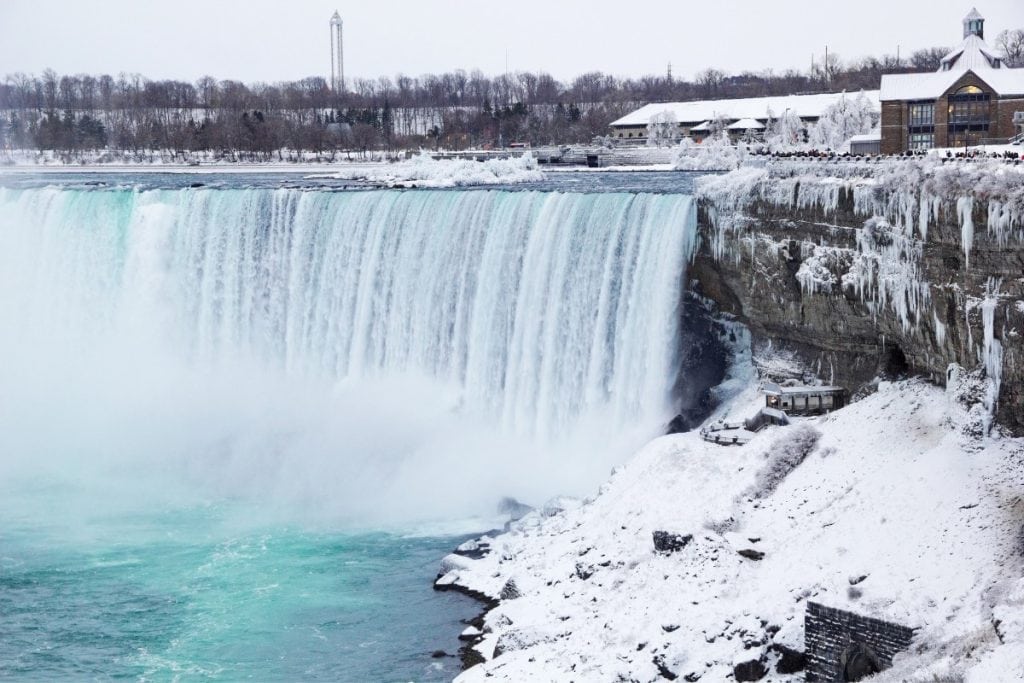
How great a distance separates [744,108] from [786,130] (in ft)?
25.7

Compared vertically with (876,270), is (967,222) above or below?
above

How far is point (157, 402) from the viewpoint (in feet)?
139

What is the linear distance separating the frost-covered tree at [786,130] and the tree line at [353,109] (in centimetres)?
1281

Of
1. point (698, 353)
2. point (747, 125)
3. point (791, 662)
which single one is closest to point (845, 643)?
point (791, 662)

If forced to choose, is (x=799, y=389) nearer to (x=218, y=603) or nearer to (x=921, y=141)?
(x=218, y=603)

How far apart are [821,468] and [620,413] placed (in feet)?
32.7

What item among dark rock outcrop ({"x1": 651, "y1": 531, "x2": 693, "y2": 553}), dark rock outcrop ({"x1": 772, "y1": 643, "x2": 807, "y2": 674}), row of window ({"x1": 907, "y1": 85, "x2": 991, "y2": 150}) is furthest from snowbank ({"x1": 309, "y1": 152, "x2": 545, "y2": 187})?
dark rock outcrop ({"x1": 772, "y1": 643, "x2": 807, "y2": 674})

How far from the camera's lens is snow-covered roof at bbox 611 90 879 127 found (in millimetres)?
84950

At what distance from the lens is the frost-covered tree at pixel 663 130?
88.4 m

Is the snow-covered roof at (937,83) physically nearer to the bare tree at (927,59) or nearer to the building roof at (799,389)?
the building roof at (799,389)

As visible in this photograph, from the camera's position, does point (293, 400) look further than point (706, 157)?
No

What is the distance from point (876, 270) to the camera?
1124 inches

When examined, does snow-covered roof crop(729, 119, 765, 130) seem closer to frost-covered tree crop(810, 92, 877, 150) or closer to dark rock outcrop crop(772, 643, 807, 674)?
frost-covered tree crop(810, 92, 877, 150)

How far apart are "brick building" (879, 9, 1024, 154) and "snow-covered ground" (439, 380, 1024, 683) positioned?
19.1 meters
